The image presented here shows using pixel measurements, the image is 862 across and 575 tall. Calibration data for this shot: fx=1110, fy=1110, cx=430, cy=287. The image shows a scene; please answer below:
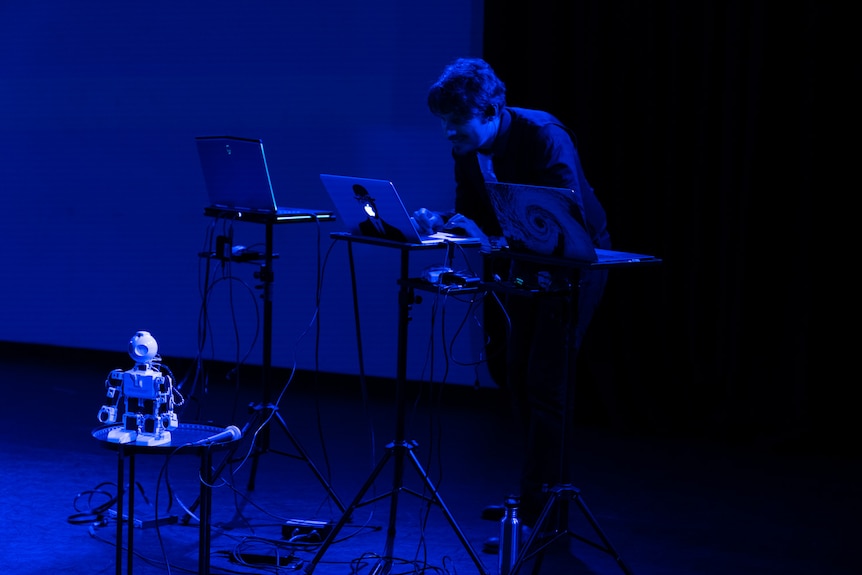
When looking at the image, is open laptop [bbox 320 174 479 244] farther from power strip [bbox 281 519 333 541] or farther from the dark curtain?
the dark curtain

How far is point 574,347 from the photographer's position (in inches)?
119

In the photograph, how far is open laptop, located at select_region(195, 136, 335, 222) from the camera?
3.60m

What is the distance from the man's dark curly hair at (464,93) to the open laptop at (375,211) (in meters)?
0.28

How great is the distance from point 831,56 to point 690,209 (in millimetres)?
879

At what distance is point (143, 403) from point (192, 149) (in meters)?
3.53

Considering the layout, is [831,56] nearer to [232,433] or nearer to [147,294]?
[232,433]

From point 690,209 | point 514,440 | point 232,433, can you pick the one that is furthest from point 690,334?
point 232,433

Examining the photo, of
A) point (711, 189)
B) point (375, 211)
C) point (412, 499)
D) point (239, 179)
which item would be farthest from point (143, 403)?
point (711, 189)

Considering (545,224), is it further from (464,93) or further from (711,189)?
(711,189)

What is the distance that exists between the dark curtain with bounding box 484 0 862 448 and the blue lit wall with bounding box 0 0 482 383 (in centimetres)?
76

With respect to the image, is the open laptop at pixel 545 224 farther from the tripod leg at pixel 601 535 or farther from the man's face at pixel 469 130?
the tripod leg at pixel 601 535

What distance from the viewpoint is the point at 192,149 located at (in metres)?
6.14

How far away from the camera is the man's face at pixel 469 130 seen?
10.6 feet

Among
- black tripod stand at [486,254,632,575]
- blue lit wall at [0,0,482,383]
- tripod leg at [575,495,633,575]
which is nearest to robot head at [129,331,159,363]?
black tripod stand at [486,254,632,575]
